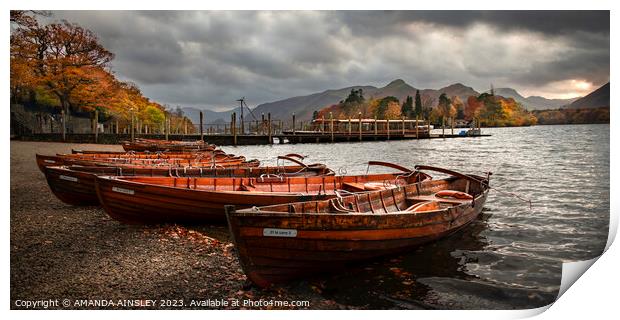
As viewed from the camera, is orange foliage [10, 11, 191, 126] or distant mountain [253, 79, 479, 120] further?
distant mountain [253, 79, 479, 120]

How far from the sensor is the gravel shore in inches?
174

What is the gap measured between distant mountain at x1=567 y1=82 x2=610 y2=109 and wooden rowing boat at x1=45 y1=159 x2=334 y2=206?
Answer: 14.9 ft

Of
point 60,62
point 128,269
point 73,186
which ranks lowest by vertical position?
point 128,269

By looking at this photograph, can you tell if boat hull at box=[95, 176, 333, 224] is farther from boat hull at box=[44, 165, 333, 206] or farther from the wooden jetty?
the wooden jetty

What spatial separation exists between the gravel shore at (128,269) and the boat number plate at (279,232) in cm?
63

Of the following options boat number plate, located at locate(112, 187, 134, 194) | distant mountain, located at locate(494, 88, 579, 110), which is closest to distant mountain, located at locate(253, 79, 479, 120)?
distant mountain, located at locate(494, 88, 579, 110)

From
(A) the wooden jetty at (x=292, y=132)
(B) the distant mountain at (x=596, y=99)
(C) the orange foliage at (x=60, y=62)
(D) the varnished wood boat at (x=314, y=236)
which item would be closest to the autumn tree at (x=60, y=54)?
(C) the orange foliage at (x=60, y=62)

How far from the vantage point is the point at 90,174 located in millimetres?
8188

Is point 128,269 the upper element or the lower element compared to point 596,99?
lower

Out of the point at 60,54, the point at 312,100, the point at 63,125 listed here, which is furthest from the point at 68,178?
the point at 312,100

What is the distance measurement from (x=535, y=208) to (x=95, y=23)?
9.38 m

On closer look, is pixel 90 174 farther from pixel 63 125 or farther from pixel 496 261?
pixel 496 261

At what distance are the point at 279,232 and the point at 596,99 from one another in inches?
196
